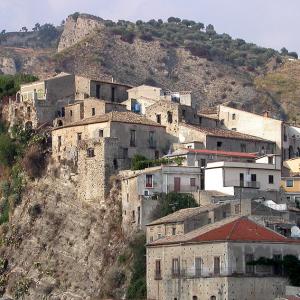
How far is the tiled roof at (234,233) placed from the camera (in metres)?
65.9

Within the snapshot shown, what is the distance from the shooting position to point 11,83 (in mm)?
101375

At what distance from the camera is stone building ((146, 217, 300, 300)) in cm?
6519

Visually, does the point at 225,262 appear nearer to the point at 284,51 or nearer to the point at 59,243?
the point at 59,243

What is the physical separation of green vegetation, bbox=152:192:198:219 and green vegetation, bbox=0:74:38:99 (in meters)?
26.3

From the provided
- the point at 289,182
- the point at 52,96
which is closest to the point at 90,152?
the point at 52,96

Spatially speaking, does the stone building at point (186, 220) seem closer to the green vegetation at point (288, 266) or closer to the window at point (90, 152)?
the green vegetation at point (288, 266)

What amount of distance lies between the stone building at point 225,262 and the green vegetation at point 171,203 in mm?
7376

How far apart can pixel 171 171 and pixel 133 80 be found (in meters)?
52.6

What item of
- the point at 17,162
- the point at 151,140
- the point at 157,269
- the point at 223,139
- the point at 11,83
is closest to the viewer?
the point at 157,269

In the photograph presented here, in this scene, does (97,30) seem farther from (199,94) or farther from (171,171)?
(171,171)

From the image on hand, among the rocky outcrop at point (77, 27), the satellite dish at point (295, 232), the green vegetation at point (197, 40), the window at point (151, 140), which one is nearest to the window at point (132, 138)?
the window at point (151, 140)

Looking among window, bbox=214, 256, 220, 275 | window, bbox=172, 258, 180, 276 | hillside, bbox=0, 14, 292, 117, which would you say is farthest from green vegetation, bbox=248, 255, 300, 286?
hillside, bbox=0, 14, 292, 117

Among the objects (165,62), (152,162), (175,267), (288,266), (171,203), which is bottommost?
(175,267)

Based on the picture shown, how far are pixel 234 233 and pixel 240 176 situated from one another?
13.7 m
